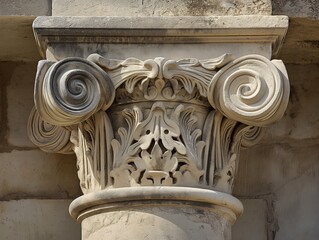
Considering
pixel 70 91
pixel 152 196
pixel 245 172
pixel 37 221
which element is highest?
pixel 70 91

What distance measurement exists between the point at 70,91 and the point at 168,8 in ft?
1.88

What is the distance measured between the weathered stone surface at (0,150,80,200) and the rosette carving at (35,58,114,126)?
94 cm

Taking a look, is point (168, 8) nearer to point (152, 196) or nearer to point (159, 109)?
point (159, 109)

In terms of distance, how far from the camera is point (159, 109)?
18.0ft

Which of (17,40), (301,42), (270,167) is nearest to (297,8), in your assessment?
(301,42)

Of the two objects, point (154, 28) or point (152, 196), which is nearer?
point (152, 196)

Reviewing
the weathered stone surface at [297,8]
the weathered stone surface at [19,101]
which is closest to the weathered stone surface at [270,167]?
the weathered stone surface at [297,8]

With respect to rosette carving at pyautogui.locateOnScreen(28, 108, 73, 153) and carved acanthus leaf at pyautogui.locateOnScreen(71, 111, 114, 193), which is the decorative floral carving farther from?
rosette carving at pyautogui.locateOnScreen(28, 108, 73, 153)

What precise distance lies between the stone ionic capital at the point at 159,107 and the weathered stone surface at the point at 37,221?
2.30 feet

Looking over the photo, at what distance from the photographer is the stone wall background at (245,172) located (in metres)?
6.28

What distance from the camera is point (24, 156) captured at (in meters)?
6.38

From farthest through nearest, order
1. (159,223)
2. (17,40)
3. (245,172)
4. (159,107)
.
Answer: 1. (245,172)
2. (17,40)
3. (159,107)
4. (159,223)

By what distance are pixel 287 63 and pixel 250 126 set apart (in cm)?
88

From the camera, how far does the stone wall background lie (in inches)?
247
